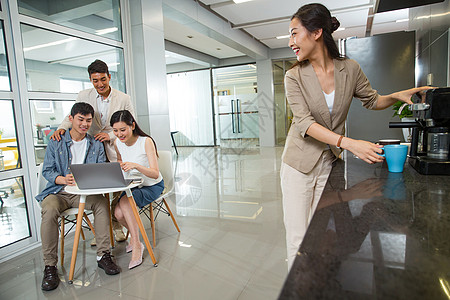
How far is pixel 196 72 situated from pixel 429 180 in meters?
10.9

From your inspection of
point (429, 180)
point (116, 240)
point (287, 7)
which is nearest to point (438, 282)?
point (429, 180)

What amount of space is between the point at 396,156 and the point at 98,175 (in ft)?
6.35

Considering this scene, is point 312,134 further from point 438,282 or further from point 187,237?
point 187,237

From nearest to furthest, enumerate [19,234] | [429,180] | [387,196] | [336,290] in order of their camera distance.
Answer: [336,290] < [387,196] < [429,180] < [19,234]

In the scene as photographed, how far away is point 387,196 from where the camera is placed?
3.14ft

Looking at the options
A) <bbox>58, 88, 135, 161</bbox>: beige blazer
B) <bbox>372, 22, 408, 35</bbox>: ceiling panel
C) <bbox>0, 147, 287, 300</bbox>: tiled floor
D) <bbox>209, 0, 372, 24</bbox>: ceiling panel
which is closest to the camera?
<bbox>0, 147, 287, 300</bbox>: tiled floor

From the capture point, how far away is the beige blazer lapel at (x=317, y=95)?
55.9 inches

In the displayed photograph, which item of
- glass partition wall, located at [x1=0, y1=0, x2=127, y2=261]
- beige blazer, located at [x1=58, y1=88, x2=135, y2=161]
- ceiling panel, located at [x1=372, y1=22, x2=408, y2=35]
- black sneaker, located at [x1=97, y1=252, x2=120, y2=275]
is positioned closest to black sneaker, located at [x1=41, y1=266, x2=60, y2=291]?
black sneaker, located at [x1=97, y1=252, x2=120, y2=275]

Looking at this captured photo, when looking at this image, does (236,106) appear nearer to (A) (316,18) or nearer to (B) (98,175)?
(B) (98,175)

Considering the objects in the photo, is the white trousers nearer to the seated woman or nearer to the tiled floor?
the tiled floor

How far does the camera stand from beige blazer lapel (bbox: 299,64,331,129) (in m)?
1.42

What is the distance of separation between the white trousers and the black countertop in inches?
17.2

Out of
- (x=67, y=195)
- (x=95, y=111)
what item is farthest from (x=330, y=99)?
(x=95, y=111)

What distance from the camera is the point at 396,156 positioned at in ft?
4.24
